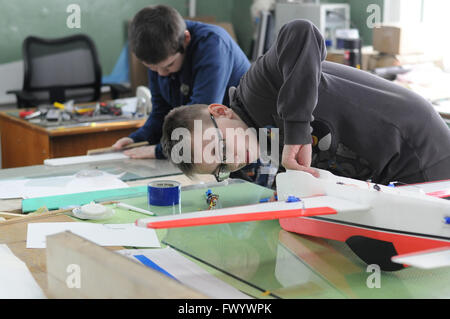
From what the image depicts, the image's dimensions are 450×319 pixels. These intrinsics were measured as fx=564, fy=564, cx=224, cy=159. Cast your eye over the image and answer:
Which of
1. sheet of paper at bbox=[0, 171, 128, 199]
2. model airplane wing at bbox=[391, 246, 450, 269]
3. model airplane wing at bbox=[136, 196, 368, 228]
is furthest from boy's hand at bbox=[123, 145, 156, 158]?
model airplane wing at bbox=[391, 246, 450, 269]

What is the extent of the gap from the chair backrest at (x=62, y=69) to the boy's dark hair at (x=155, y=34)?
216 centimetres

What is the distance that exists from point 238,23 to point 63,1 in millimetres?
1505

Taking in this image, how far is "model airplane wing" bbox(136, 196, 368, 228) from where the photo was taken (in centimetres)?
102

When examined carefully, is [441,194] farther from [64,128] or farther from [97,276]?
[64,128]

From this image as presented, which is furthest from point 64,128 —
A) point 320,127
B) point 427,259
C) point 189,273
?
point 427,259

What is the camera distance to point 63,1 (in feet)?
14.2

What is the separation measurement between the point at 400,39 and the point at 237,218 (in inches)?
104

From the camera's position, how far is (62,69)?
4.21 m

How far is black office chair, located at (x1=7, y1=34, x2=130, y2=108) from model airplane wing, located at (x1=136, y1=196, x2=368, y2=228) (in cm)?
313

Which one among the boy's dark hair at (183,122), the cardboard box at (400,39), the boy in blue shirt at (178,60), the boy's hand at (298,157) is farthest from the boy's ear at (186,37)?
the cardboard box at (400,39)

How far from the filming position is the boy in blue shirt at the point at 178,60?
6.68 feet

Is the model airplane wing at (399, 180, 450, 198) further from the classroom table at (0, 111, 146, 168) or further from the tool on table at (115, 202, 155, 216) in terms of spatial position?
the classroom table at (0, 111, 146, 168)

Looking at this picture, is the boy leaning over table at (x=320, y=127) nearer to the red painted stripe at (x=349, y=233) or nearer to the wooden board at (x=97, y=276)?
the red painted stripe at (x=349, y=233)

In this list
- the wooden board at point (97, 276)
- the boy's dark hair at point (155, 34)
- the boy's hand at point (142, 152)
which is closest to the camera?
the wooden board at point (97, 276)
